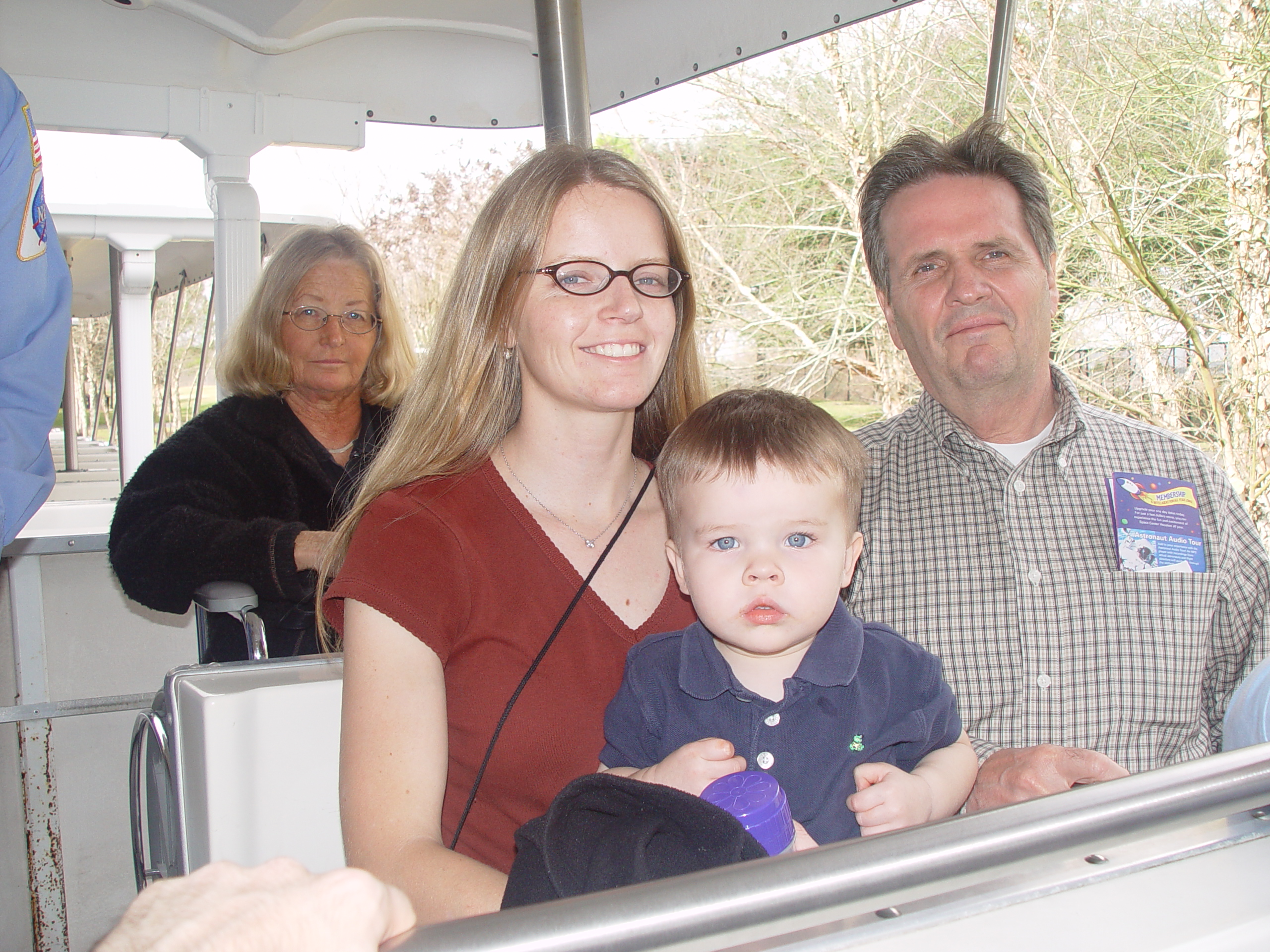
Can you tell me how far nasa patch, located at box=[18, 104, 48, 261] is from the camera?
185cm

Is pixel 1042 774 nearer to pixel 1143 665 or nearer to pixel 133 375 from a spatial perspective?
pixel 1143 665

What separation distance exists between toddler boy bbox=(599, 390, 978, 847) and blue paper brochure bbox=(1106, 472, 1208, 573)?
0.65m

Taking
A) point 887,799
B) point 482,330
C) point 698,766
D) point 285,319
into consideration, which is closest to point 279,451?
point 285,319

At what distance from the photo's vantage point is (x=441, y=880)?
3.82 feet

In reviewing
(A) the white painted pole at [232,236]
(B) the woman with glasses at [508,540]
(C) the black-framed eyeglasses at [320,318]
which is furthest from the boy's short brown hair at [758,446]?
(A) the white painted pole at [232,236]

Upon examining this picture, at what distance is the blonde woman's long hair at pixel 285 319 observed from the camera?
2.89m

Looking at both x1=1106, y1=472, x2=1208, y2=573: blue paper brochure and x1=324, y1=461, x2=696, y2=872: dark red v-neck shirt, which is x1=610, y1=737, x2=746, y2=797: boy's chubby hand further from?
x1=1106, y1=472, x2=1208, y2=573: blue paper brochure

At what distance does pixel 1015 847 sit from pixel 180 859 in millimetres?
1434

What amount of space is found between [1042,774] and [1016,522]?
54 cm

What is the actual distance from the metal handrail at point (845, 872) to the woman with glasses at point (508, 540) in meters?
0.64

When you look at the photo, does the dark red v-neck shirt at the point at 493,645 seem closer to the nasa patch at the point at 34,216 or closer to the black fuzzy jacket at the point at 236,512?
the nasa patch at the point at 34,216

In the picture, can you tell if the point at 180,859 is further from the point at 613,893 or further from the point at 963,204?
the point at 963,204

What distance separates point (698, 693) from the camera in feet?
4.28

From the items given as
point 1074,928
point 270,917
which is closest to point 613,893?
point 270,917
